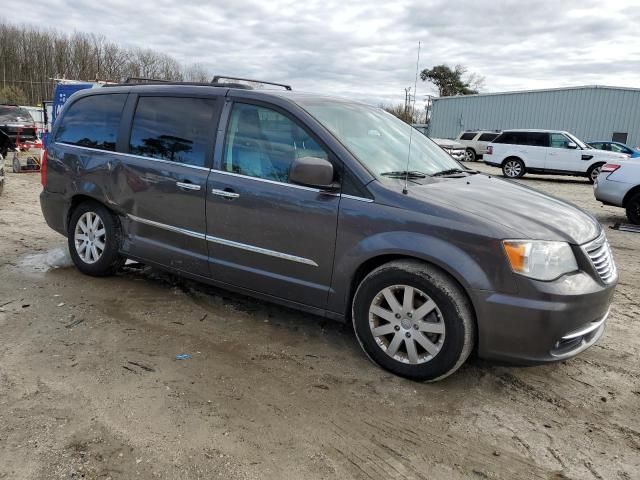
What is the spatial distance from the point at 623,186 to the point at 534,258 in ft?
24.2

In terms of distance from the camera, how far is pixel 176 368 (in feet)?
11.0

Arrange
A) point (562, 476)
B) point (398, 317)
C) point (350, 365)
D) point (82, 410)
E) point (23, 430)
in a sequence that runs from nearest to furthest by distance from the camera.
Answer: point (562, 476) < point (23, 430) < point (82, 410) < point (398, 317) < point (350, 365)

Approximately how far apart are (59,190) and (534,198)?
14.3ft

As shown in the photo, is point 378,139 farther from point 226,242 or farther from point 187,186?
point 187,186

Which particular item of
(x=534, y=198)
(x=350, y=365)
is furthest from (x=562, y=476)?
(x=534, y=198)

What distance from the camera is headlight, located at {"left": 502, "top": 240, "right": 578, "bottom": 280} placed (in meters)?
2.88

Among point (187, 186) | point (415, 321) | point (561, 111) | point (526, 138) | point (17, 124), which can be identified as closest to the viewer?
point (415, 321)

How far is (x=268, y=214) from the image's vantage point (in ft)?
12.0

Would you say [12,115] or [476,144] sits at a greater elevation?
[476,144]

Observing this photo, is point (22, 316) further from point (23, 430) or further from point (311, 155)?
point (311, 155)

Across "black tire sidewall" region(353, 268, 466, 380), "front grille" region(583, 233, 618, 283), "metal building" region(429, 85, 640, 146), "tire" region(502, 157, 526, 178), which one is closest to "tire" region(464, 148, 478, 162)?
"metal building" region(429, 85, 640, 146)

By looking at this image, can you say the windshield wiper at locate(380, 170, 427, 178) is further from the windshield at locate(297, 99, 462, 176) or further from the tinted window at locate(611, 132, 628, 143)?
the tinted window at locate(611, 132, 628, 143)

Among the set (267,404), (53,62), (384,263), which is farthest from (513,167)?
(53,62)

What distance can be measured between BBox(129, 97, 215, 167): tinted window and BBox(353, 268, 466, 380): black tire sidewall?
172cm
